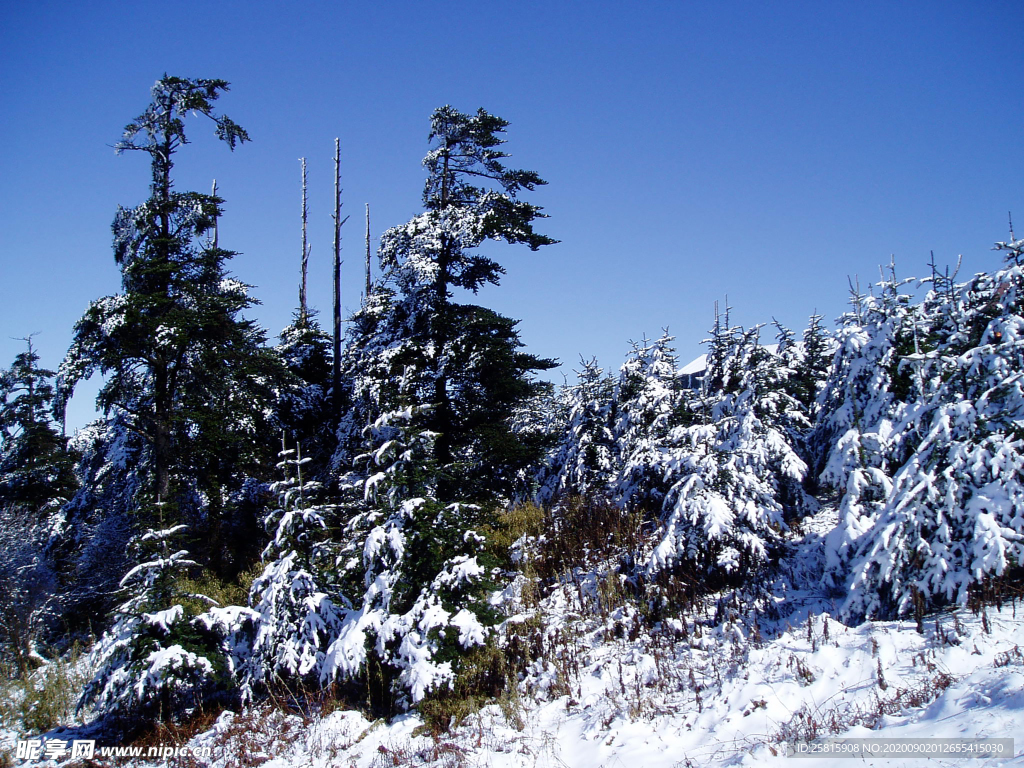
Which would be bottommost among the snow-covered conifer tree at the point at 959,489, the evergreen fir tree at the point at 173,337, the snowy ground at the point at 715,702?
the snowy ground at the point at 715,702

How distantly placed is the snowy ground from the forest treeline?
49cm

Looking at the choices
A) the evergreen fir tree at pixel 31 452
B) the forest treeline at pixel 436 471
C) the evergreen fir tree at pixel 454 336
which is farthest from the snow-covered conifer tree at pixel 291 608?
the evergreen fir tree at pixel 31 452

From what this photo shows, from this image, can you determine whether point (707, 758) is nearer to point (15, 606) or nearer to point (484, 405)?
point (484, 405)

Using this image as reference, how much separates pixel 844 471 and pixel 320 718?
290 inches

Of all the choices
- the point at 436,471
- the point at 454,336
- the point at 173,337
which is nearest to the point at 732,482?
the point at 436,471

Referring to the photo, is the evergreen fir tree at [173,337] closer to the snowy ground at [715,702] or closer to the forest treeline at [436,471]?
the forest treeline at [436,471]

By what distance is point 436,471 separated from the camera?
7.67m

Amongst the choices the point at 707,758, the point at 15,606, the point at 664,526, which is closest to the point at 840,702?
the point at 707,758

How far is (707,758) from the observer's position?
191 inches

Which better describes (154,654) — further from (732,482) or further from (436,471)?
(732,482)

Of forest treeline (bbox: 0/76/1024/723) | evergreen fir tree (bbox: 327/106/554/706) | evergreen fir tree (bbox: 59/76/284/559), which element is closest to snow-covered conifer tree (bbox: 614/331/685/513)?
forest treeline (bbox: 0/76/1024/723)

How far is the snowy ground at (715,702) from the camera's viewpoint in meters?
4.64

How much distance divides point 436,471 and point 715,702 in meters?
4.21

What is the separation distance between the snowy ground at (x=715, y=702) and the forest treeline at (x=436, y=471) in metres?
0.49
